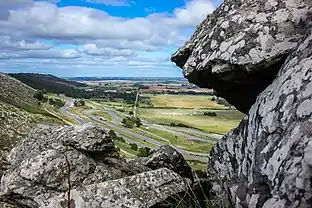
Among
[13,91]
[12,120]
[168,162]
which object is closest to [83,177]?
[168,162]

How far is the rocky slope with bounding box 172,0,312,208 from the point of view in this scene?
22.5 ft

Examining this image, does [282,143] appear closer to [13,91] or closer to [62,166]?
[62,166]

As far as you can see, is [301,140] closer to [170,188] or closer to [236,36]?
[236,36]

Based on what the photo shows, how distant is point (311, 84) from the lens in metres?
7.68

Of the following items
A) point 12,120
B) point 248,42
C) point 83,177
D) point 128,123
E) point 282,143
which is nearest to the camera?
point 282,143

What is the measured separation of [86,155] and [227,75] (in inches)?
247

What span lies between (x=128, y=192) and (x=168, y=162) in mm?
5434

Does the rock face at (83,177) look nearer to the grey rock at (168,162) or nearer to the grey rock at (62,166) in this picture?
the grey rock at (62,166)

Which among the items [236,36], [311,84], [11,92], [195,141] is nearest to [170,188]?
[236,36]

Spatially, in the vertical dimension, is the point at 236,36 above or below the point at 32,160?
above

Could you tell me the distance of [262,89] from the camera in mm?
12562

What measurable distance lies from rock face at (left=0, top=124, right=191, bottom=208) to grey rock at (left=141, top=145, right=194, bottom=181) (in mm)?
1092

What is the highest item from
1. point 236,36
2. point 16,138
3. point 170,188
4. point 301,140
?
point 236,36

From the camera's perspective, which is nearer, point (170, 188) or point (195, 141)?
point (170, 188)
